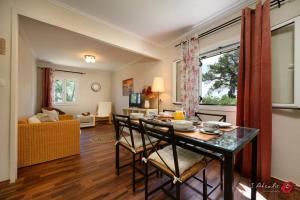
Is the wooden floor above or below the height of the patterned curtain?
below

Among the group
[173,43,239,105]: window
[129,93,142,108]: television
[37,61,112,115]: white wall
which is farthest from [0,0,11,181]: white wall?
[37,61,112,115]: white wall

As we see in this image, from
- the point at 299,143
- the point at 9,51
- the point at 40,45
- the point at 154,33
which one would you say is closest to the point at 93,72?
the point at 40,45

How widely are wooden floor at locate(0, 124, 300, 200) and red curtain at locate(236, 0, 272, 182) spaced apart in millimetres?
374

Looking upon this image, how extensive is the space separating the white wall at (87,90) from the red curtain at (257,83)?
18.2 ft

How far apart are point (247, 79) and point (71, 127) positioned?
9.53 ft

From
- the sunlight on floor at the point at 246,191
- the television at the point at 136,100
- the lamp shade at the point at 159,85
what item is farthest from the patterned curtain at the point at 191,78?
the television at the point at 136,100

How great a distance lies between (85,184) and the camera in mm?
1602

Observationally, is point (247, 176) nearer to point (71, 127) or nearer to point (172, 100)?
point (172, 100)

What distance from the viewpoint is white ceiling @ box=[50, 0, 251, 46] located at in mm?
1935

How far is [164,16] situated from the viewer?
2.24 m

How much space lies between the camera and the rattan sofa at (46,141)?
1.96 meters

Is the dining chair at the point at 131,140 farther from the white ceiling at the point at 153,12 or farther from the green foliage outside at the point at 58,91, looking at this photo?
the green foliage outside at the point at 58,91

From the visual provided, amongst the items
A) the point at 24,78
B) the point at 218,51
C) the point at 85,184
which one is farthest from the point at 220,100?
the point at 24,78

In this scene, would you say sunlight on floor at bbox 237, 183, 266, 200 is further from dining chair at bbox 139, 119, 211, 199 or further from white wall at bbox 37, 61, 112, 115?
white wall at bbox 37, 61, 112, 115
